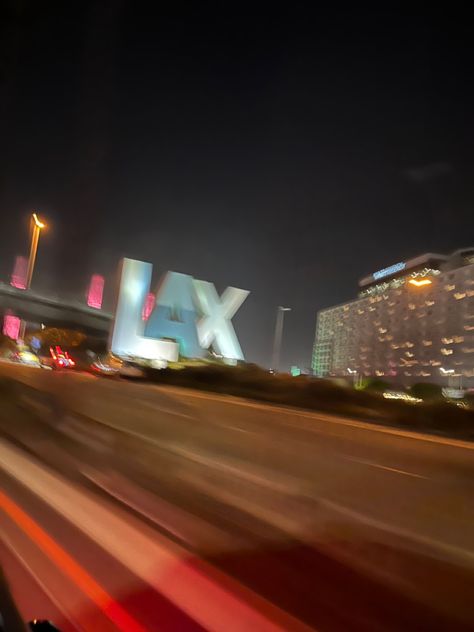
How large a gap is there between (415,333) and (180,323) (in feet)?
109

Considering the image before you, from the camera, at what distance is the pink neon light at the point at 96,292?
72169 millimetres

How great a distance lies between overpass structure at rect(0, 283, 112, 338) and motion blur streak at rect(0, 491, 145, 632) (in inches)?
2425

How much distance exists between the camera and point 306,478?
8.62 meters

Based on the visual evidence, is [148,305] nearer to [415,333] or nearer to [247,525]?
[415,333]

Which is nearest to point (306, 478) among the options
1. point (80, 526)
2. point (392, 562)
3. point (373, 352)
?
point (392, 562)

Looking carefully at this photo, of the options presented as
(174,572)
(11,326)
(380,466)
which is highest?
(11,326)

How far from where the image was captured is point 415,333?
23422 mm

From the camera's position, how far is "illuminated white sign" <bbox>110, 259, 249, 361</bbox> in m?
54.1

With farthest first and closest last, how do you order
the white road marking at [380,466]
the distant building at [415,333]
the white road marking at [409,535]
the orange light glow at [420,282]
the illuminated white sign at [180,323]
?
the illuminated white sign at [180,323], the orange light glow at [420,282], the distant building at [415,333], the white road marking at [380,466], the white road marking at [409,535]

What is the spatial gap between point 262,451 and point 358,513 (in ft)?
9.10

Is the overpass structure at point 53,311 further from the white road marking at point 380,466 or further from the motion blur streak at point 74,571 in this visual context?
the motion blur streak at point 74,571

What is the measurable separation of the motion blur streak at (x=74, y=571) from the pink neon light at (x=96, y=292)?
66947mm

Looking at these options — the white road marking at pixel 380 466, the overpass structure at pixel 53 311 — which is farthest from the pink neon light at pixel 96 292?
the white road marking at pixel 380 466

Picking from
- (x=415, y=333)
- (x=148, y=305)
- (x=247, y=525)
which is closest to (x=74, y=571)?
(x=247, y=525)
